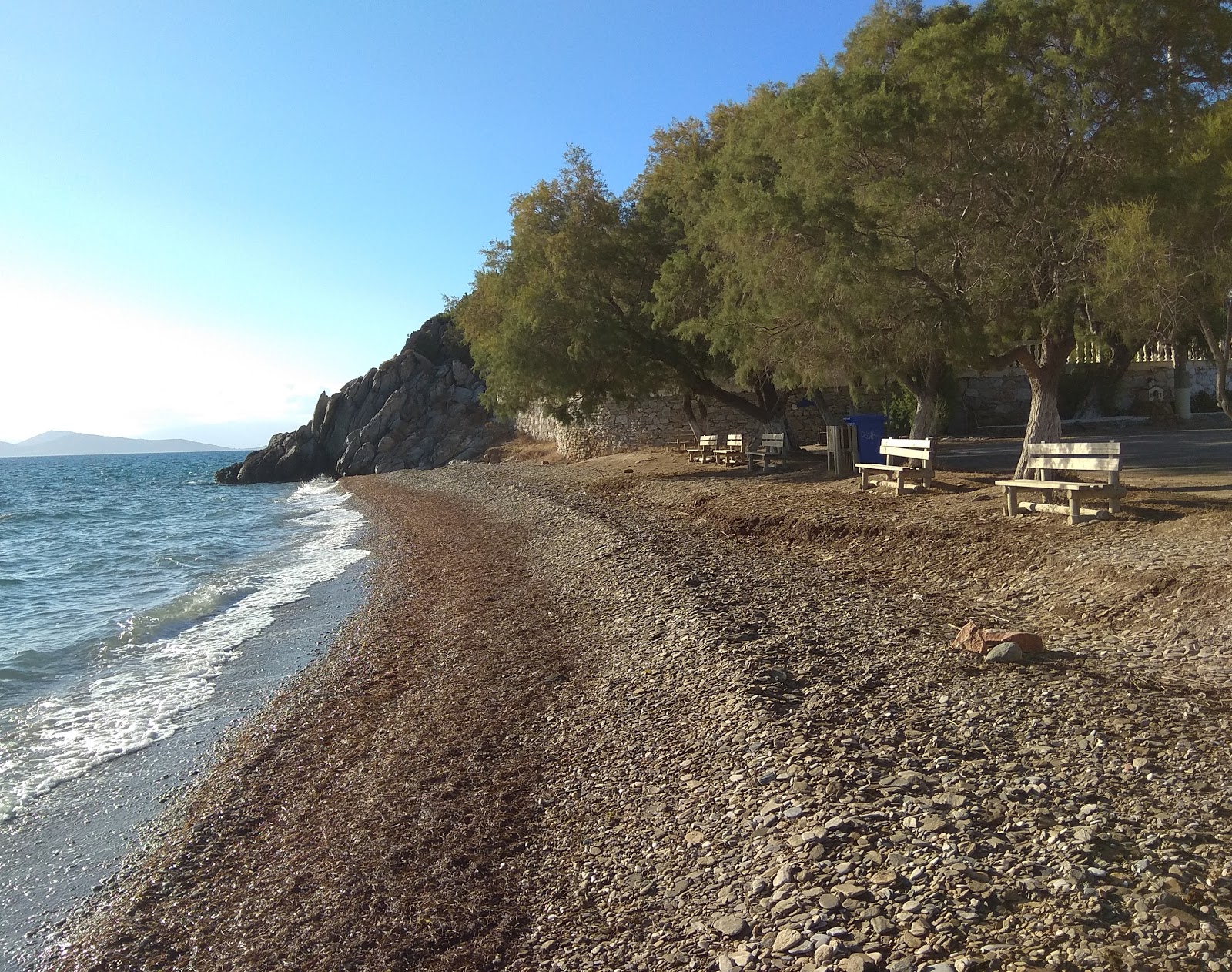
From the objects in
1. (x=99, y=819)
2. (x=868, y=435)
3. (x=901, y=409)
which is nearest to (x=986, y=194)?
(x=868, y=435)

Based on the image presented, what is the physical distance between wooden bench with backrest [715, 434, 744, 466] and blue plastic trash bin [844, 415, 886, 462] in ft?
14.8

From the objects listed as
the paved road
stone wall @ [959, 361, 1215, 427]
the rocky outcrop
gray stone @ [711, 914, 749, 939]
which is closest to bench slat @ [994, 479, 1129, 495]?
the paved road

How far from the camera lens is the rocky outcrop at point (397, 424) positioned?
2003 inches

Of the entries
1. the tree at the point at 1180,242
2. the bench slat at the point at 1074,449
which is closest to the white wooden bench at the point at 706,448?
the bench slat at the point at 1074,449

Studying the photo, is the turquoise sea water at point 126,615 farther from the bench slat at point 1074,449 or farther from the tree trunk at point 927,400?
the tree trunk at point 927,400

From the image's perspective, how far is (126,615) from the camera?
13.4 m

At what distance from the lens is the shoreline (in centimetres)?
491

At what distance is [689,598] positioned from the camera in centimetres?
862

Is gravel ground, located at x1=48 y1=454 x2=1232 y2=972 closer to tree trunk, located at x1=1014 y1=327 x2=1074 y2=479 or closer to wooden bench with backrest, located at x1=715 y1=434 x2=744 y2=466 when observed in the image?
tree trunk, located at x1=1014 y1=327 x2=1074 y2=479

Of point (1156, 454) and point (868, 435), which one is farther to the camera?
point (868, 435)

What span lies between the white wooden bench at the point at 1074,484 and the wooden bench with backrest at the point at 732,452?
1020cm

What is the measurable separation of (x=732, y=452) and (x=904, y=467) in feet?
27.5

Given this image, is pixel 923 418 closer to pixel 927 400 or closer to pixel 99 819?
pixel 927 400

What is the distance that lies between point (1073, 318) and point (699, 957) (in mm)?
10309
